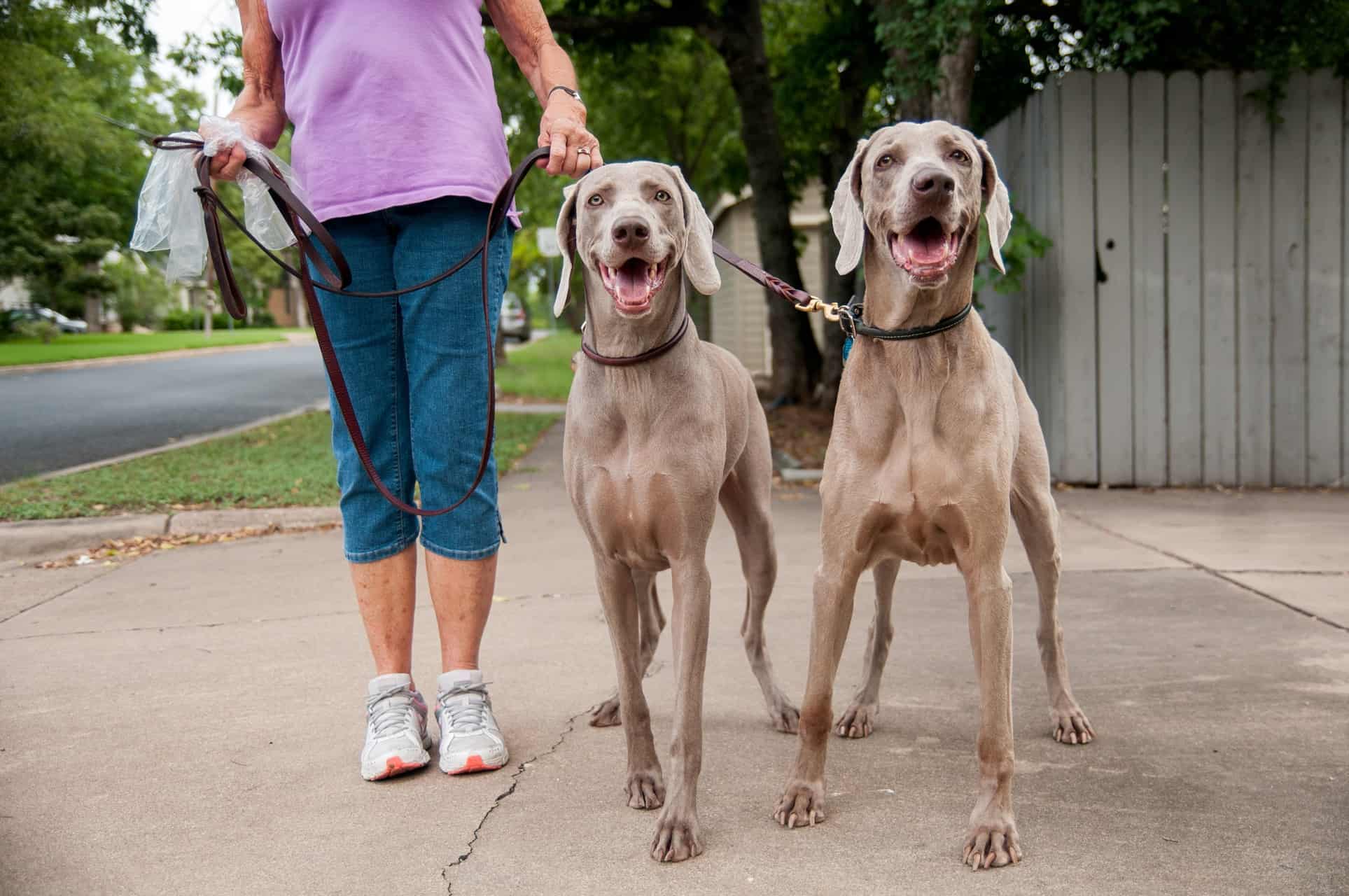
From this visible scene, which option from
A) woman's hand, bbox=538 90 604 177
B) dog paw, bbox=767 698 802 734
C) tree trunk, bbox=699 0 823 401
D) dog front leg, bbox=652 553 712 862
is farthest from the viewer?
tree trunk, bbox=699 0 823 401

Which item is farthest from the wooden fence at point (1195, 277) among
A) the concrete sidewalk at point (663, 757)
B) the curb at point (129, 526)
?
the curb at point (129, 526)

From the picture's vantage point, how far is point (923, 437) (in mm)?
2715

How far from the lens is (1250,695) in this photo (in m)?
3.68

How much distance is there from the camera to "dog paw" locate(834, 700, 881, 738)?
3482 mm

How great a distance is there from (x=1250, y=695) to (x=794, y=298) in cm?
195

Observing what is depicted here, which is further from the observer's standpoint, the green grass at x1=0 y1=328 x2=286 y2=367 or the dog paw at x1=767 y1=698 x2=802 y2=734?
the green grass at x1=0 y1=328 x2=286 y2=367

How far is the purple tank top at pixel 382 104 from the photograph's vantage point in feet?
10.5

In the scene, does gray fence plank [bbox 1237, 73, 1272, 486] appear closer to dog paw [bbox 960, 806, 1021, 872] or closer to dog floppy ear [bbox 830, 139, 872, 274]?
dog floppy ear [bbox 830, 139, 872, 274]

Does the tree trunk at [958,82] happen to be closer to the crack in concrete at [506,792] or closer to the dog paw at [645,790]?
the crack in concrete at [506,792]

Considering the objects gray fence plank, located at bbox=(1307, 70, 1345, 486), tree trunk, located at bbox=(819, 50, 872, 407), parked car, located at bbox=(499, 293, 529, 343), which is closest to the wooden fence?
gray fence plank, located at bbox=(1307, 70, 1345, 486)

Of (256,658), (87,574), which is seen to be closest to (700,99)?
(87,574)

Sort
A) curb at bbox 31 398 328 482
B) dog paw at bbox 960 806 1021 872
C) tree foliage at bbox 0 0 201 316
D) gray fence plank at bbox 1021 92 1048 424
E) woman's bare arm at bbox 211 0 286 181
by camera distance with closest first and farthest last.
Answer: dog paw at bbox 960 806 1021 872 < woman's bare arm at bbox 211 0 286 181 < gray fence plank at bbox 1021 92 1048 424 < curb at bbox 31 398 328 482 < tree foliage at bbox 0 0 201 316

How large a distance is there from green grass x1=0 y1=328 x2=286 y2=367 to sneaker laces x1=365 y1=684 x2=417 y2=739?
2456 centimetres

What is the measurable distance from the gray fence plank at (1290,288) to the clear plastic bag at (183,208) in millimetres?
7090
